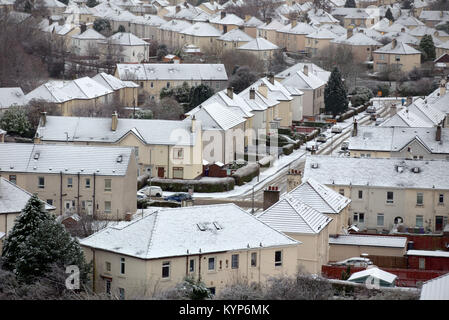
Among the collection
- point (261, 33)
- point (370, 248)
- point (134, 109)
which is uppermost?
point (261, 33)

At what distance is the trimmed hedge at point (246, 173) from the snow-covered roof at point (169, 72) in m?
29.1

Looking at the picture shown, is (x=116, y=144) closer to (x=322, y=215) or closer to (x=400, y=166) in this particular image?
(x=400, y=166)

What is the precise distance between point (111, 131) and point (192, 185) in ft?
21.7

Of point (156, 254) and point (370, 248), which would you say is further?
point (370, 248)

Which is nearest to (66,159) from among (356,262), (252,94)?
(356,262)

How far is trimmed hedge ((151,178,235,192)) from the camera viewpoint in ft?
233

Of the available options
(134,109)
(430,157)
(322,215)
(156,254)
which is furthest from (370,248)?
(134,109)

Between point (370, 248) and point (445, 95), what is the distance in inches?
1586

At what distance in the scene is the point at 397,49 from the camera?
12362 cm

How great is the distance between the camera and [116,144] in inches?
2872

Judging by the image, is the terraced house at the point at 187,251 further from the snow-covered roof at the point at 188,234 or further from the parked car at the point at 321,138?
the parked car at the point at 321,138

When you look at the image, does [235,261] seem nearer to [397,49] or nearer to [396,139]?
[396,139]
